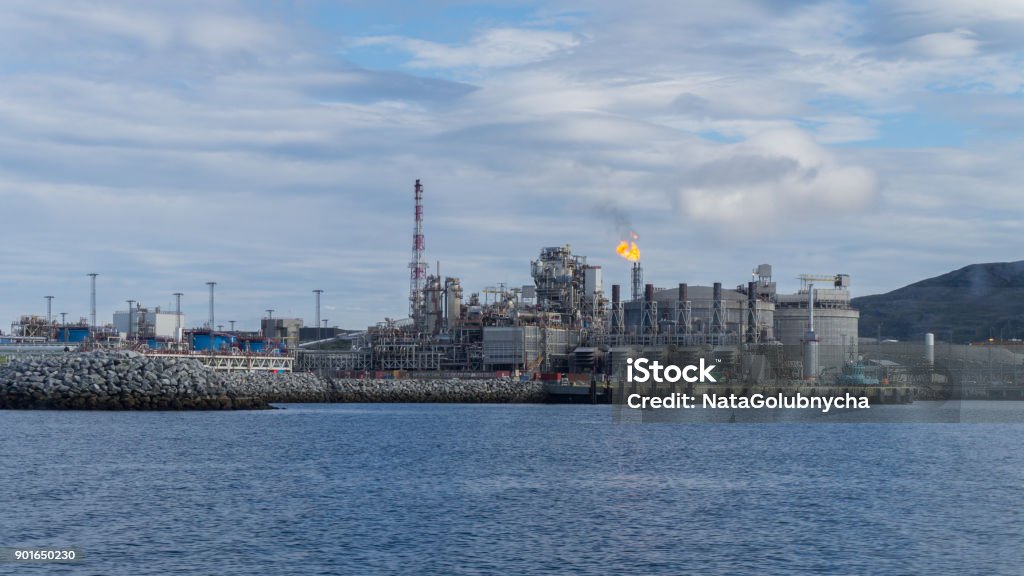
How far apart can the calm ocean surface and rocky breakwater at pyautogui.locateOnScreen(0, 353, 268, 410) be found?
1474cm

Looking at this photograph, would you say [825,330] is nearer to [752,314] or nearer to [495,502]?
[752,314]

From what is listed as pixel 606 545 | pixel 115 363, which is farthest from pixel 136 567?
pixel 115 363

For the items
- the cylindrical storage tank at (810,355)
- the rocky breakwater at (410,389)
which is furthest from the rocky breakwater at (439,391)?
the cylindrical storage tank at (810,355)

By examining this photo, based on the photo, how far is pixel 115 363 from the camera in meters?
101

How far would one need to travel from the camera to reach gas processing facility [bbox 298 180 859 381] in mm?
153375

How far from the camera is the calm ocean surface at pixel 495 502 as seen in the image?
35.4m

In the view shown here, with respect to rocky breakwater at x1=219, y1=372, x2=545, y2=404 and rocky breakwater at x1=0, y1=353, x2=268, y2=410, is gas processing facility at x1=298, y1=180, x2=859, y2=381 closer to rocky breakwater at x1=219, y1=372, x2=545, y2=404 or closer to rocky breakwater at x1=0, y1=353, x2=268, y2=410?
rocky breakwater at x1=219, y1=372, x2=545, y2=404

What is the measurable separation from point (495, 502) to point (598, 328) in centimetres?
11796

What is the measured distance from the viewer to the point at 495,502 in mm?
46812

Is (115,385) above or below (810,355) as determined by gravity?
below

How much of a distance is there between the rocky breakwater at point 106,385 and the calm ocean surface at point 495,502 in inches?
580

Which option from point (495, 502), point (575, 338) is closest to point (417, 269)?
point (575, 338)
